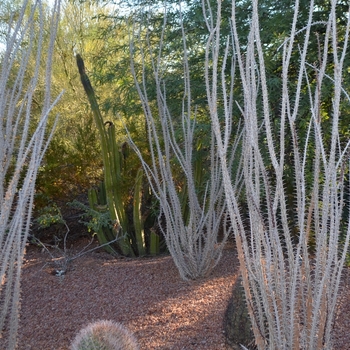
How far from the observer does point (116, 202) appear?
19.7 ft

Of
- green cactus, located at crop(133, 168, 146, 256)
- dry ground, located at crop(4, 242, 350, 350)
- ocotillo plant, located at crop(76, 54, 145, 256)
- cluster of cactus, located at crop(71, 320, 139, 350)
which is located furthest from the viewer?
green cactus, located at crop(133, 168, 146, 256)

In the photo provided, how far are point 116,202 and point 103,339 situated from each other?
3526mm

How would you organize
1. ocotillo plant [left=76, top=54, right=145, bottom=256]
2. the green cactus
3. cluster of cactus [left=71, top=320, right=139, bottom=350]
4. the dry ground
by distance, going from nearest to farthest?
cluster of cactus [left=71, top=320, right=139, bottom=350] → the dry ground → ocotillo plant [left=76, top=54, right=145, bottom=256] → the green cactus

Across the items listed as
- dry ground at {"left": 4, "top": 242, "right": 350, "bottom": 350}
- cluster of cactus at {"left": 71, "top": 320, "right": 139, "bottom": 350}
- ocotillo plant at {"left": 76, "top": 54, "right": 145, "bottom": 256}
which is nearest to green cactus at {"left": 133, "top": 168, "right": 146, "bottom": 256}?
ocotillo plant at {"left": 76, "top": 54, "right": 145, "bottom": 256}

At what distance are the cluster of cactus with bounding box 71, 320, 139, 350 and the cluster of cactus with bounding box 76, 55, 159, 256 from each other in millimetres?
3180

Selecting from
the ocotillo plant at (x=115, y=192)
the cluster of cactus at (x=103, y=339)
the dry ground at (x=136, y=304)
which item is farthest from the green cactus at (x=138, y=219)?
the cluster of cactus at (x=103, y=339)

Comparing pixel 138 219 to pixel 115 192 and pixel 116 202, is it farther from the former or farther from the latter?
pixel 115 192

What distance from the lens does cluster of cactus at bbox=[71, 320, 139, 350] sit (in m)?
2.49

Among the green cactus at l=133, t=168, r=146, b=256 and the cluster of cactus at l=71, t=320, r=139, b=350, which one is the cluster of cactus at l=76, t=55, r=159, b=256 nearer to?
the green cactus at l=133, t=168, r=146, b=256

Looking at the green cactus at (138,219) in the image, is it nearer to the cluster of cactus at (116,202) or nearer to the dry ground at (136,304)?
the cluster of cactus at (116,202)

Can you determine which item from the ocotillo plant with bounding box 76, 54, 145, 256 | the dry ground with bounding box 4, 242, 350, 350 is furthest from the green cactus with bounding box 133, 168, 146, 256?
the dry ground with bounding box 4, 242, 350, 350

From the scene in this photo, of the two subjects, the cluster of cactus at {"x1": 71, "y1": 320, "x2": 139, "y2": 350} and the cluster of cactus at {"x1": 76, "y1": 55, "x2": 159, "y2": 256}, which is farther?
the cluster of cactus at {"x1": 76, "y1": 55, "x2": 159, "y2": 256}

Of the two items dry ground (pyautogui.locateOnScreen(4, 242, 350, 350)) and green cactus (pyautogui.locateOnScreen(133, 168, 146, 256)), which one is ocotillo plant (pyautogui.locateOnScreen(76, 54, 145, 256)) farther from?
dry ground (pyautogui.locateOnScreen(4, 242, 350, 350))

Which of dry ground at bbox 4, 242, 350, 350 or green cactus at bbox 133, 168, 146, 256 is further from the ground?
green cactus at bbox 133, 168, 146, 256
